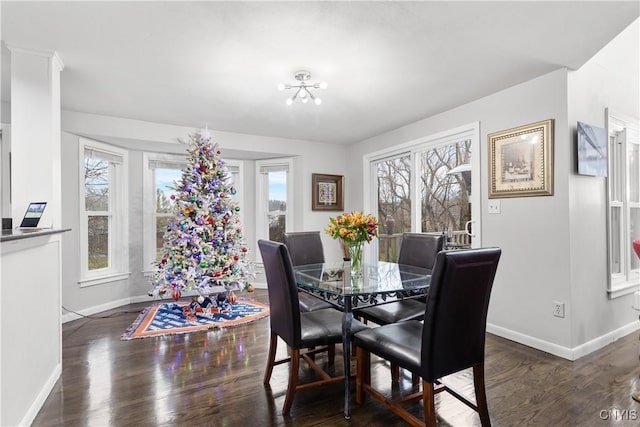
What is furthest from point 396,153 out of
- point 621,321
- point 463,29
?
point 621,321

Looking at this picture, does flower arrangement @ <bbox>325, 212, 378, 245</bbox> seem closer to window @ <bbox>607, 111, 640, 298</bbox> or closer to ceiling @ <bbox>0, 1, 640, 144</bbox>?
ceiling @ <bbox>0, 1, 640, 144</bbox>

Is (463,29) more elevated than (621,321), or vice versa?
(463,29)

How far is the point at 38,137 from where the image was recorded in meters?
2.30

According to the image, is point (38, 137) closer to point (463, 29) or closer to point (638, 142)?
point (463, 29)

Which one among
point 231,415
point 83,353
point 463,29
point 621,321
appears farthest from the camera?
point 621,321

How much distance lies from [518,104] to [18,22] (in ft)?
12.5

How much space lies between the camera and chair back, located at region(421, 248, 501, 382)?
147cm

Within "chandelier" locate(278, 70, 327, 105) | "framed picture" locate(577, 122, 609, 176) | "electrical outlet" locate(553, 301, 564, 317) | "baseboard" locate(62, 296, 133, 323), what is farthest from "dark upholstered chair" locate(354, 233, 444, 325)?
"baseboard" locate(62, 296, 133, 323)

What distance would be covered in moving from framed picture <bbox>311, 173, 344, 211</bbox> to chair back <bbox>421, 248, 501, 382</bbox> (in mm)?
3730

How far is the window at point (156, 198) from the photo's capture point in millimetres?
4676

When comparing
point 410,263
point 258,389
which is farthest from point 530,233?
point 258,389

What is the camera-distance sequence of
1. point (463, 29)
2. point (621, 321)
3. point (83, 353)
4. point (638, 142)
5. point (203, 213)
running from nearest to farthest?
point (463, 29) < point (83, 353) < point (621, 321) < point (638, 142) < point (203, 213)

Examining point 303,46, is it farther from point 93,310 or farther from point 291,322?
point 93,310

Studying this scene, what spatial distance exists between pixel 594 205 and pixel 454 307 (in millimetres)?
2224
